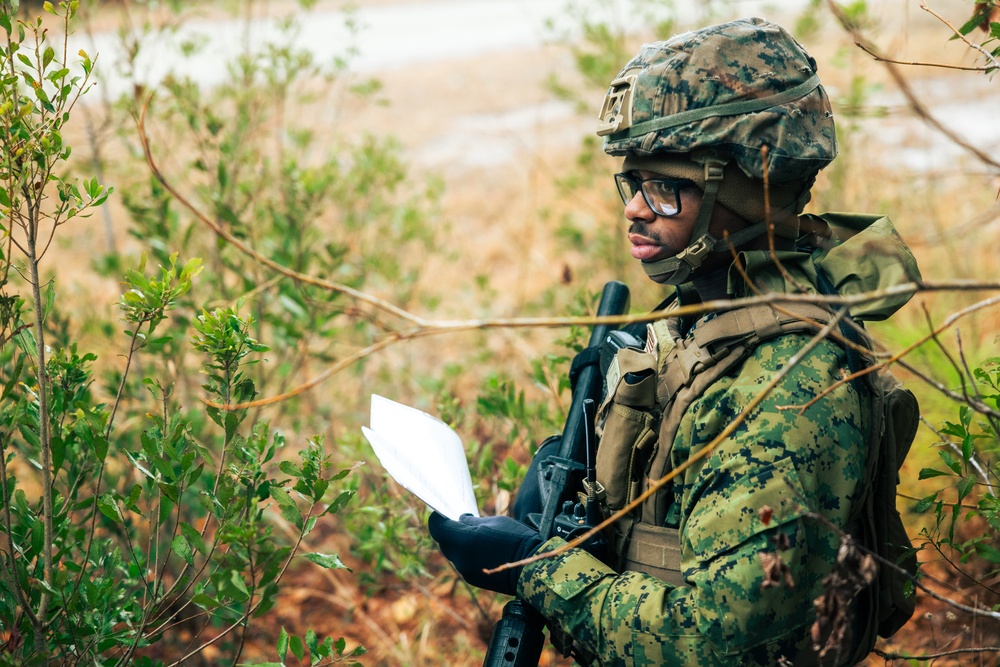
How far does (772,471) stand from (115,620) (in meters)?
1.48

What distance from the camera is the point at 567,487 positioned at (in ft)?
6.58

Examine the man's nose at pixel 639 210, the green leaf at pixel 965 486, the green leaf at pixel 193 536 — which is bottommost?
the green leaf at pixel 193 536

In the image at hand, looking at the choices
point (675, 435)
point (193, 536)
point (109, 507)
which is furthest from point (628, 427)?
point (109, 507)

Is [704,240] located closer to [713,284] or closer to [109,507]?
[713,284]

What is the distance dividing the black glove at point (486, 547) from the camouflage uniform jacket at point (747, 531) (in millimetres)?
171

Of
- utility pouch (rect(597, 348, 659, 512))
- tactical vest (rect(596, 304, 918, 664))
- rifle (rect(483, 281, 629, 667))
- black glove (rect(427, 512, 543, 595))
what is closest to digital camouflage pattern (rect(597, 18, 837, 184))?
Answer: tactical vest (rect(596, 304, 918, 664))

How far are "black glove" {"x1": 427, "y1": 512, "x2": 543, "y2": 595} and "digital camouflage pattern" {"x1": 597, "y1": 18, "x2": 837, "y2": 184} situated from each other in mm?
902

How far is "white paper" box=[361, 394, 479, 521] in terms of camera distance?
188 centimetres

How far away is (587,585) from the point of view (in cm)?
171

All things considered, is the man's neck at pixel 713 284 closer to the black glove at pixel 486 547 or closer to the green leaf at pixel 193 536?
the black glove at pixel 486 547

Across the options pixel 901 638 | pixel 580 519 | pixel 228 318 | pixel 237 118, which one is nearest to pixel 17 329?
pixel 228 318

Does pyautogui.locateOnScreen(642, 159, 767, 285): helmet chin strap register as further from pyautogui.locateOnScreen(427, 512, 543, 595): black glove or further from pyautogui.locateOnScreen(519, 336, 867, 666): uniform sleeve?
pyautogui.locateOnScreen(427, 512, 543, 595): black glove

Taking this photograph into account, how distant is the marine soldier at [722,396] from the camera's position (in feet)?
5.07

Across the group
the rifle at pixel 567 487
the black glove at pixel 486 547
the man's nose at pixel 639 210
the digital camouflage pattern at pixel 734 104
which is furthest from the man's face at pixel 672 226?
the black glove at pixel 486 547
